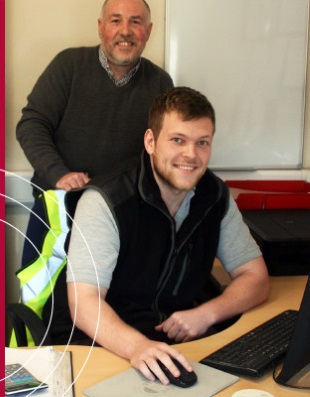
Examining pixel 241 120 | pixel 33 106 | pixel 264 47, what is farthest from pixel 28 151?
pixel 264 47

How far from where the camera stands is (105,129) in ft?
7.72

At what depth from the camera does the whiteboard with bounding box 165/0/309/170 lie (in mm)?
2568

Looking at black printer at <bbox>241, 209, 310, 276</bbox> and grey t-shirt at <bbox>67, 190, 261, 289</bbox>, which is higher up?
grey t-shirt at <bbox>67, 190, 261, 289</bbox>

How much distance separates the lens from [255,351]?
1.22 metres

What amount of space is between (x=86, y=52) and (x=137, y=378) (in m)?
1.64

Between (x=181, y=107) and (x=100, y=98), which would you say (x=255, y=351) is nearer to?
(x=181, y=107)

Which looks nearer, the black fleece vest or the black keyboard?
the black keyboard

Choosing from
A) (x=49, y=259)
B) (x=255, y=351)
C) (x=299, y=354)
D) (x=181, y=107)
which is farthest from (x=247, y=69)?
(x=299, y=354)

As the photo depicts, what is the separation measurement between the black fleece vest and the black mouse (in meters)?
0.46

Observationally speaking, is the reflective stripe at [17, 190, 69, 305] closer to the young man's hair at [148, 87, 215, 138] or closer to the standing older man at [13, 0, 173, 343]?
the young man's hair at [148, 87, 215, 138]

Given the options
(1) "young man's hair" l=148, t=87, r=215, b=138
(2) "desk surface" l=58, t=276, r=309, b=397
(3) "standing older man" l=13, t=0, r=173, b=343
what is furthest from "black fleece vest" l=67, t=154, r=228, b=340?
(3) "standing older man" l=13, t=0, r=173, b=343

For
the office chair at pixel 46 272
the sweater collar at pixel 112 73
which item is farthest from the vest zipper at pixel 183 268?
the sweater collar at pixel 112 73

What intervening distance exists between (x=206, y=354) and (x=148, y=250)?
406 mm

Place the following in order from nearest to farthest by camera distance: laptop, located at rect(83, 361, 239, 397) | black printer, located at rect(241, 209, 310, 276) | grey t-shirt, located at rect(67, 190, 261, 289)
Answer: laptop, located at rect(83, 361, 239, 397) → grey t-shirt, located at rect(67, 190, 261, 289) → black printer, located at rect(241, 209, 310, 276)
